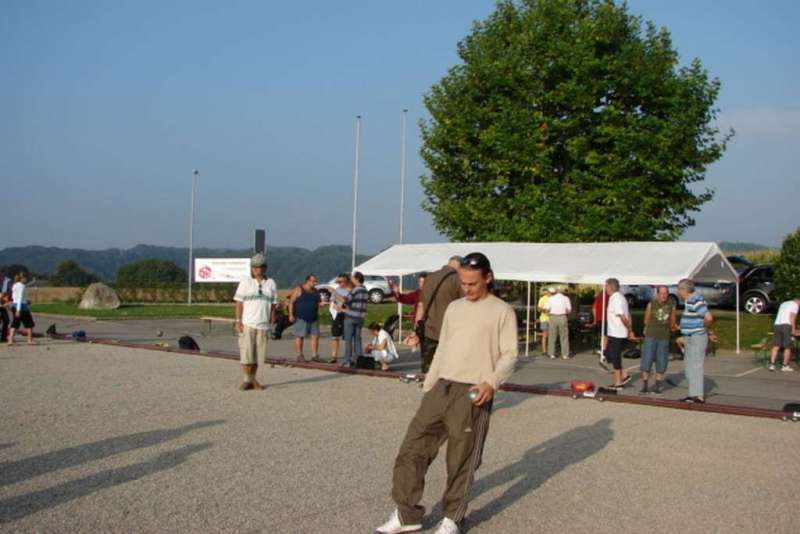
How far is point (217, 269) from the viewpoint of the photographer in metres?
44.7

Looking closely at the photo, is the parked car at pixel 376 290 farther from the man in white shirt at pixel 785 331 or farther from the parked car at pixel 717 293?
the man in white shirt at pixel 785 331

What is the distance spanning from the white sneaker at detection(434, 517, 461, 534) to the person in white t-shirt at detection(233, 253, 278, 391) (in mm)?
7117

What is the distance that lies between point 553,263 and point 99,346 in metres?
10.7

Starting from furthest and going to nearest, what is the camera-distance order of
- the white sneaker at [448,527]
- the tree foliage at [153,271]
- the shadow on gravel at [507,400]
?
1. the tree foliage at [153,271]
2. the shadow on gravel at [507,400]
3. the white sneaker at [448,527]

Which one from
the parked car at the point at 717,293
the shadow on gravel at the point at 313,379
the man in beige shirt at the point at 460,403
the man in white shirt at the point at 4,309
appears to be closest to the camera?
the man in beige shirt at the point at 460,403

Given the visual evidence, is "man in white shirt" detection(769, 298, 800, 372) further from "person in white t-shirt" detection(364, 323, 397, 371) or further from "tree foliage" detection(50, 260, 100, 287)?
"tree foliage" detection(50, 260, 100, 287)

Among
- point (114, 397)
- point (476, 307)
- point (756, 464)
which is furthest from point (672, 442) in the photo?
point (114, 397)

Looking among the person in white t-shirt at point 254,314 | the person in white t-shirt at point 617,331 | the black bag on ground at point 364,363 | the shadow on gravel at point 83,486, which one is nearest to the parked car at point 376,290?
the black bag on ground at point 364,363

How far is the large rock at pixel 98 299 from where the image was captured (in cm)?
4059

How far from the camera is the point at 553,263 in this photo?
68.7 feet

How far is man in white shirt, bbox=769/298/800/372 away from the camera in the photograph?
56.8 ft

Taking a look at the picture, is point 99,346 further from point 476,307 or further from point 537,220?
point 476,307

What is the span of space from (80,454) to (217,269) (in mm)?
37459

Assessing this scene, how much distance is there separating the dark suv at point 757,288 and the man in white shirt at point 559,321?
1254 centimetres
